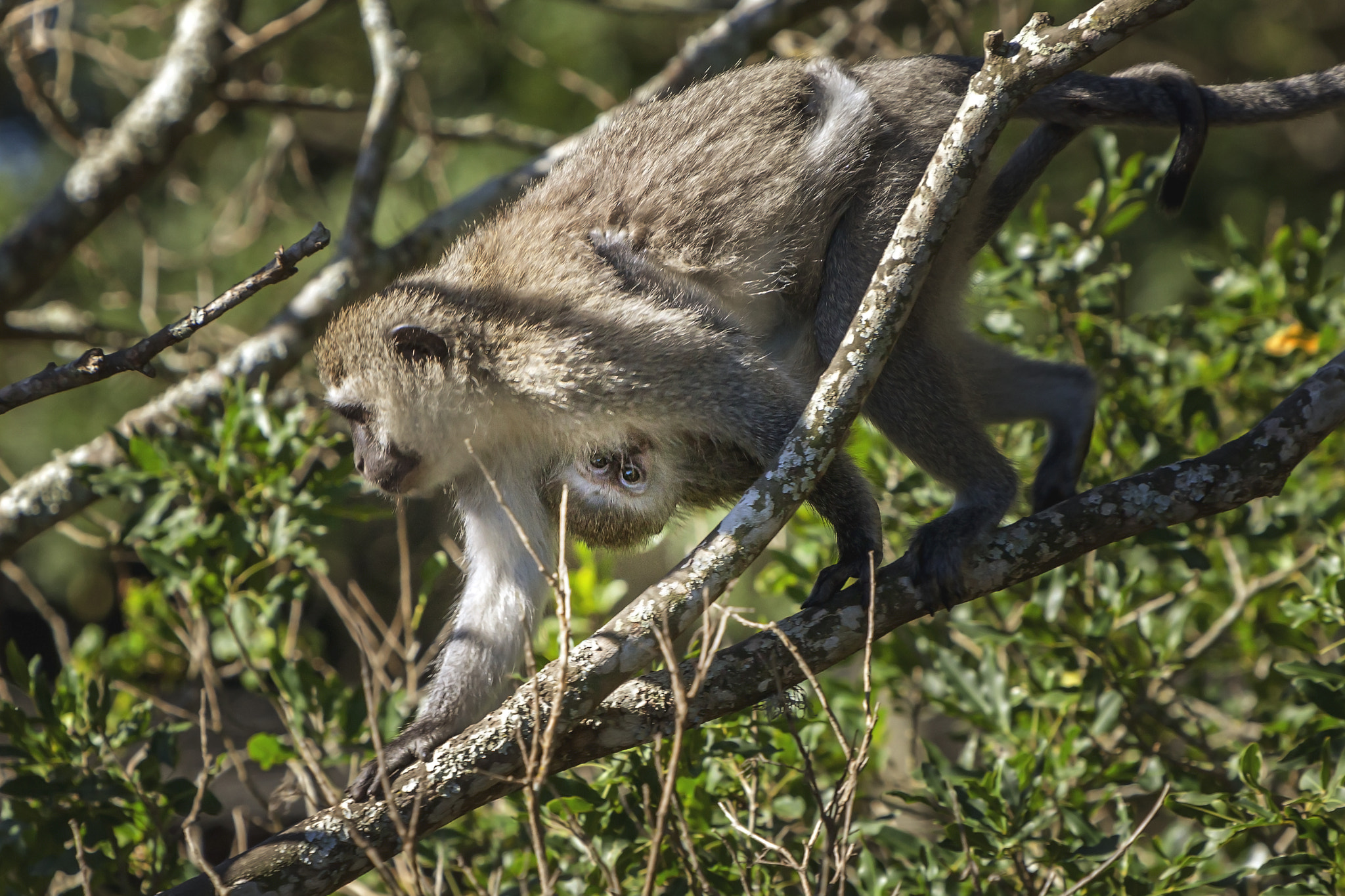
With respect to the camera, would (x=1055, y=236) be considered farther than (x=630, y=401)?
Yes

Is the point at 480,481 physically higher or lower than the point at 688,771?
higher

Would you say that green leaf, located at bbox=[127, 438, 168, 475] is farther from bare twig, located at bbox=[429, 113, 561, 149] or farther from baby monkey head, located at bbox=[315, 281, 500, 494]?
bare twig, located at bbox=[429, 113, 561, 149]

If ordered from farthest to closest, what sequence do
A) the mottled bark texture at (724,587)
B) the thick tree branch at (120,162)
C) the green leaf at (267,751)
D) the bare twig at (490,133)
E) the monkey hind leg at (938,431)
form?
1. the bare twig at (490,133)
2. the thick tree branch at (120,162)
3. the monkey hind leg at (938,431)
4. the green leaf at (267,751)
5. the mottled bark texture at (724,587)

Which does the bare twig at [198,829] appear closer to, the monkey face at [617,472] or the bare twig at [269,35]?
the monkey face at [617,472]

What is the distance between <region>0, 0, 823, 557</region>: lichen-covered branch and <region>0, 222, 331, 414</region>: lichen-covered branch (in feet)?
4.33

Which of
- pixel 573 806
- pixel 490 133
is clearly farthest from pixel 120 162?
pixel 573 806

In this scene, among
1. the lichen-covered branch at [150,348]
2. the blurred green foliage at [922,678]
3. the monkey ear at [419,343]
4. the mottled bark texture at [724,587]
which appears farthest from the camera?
the monkey ear at [419,343]

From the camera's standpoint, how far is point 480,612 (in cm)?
325

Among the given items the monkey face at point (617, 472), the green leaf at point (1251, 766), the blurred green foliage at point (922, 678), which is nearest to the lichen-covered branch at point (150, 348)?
the blurred green foliage at point (922, 678)

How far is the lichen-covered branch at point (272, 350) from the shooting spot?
3535mm

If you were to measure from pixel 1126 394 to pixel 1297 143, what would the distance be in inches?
231

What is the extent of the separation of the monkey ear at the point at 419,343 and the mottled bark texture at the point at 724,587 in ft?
4.14

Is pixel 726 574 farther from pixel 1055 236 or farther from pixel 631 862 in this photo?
pixel 1055 236

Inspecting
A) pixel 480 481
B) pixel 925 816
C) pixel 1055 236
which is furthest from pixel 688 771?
pixel 1055 236
